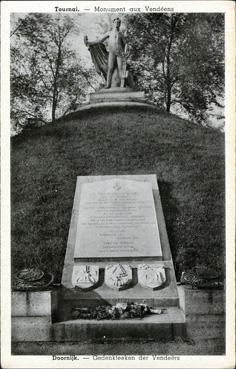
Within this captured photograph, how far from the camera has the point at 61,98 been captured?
39.2ft

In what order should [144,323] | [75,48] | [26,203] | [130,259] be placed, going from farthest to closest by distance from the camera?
[75,48], [26,203], [130,259], [144,323]

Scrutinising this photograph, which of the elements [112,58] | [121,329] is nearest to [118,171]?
[112,58]

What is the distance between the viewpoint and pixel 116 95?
41.6ft

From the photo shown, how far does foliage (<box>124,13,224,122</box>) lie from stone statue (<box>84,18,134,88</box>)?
0.82 feet

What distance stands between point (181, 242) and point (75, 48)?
16.2 ft

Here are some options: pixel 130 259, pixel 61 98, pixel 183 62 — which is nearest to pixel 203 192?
pixel 130 259

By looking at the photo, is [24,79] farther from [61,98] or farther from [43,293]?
[43,293]

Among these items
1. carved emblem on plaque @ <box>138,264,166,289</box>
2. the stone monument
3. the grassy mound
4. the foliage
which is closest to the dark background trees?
the foliage

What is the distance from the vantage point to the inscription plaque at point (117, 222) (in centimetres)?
986

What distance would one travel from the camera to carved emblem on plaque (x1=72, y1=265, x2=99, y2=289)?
9.46m

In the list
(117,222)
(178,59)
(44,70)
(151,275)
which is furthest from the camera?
(178,59)

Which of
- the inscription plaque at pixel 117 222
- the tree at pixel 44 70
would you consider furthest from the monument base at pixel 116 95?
the inscription plaque at pixel 117 222

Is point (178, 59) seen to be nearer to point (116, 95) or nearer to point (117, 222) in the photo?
point (116, 95)

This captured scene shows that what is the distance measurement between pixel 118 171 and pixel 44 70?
283cm
